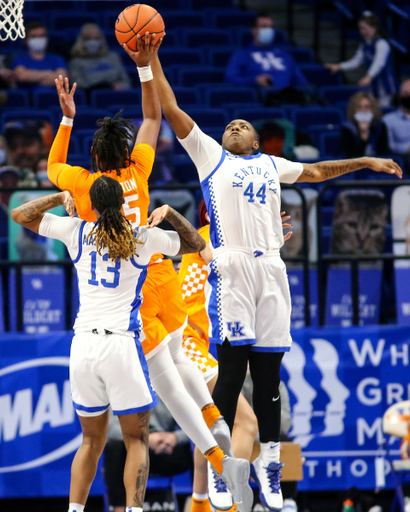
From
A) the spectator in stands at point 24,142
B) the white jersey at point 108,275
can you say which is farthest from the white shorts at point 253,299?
the spectator in stands at point 24,142

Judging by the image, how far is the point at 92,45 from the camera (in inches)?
396

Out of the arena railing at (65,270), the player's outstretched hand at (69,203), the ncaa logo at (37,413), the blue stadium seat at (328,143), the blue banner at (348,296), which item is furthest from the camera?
the blue stadium seat at (328,143)

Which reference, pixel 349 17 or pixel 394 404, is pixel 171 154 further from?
pixel 349 17

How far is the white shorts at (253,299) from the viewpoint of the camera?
4.70m

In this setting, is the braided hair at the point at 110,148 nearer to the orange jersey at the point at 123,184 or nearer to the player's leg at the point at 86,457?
the orange jersey at the point at 123,184

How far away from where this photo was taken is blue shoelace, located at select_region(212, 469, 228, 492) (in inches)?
185

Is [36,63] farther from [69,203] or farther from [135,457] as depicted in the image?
[135,457]

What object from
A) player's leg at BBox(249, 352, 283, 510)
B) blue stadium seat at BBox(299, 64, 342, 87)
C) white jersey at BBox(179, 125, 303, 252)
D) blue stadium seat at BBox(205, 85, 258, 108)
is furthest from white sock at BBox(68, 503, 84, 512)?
blue stadium seat at BBox(299, 64, 342, 87)

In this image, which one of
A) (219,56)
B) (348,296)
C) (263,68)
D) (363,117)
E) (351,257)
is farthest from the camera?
(219,56)

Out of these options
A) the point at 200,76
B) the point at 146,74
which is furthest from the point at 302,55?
the point at 146,74

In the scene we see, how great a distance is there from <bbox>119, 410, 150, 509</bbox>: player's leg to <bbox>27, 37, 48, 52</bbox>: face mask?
22.0ft

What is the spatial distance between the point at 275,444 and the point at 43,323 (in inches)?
114

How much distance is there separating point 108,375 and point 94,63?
675 centimetres

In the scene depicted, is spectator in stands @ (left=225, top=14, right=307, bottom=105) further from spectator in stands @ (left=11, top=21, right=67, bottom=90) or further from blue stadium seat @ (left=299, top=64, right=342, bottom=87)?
spectator in stands @ (left=11, top=21, right=67, bottom=90)
